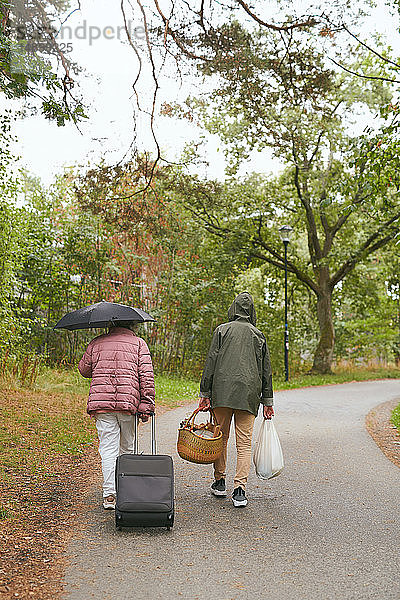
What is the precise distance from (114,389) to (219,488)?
1.57 meters

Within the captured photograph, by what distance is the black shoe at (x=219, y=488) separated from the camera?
699 centimetres

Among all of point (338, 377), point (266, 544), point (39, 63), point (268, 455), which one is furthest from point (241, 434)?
point (338, 377)

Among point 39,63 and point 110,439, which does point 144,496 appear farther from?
point 39,63

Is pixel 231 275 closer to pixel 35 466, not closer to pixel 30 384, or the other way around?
pixel 30 384

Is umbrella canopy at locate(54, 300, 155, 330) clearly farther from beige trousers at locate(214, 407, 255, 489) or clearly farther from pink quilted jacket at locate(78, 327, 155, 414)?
beige trousers at locate(214, 407, 255, 489)

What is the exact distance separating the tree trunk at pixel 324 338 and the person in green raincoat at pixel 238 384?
18.7 meters

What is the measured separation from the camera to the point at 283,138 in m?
16.0

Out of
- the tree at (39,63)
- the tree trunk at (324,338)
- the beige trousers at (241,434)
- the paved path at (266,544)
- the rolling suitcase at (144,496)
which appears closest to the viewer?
the paved path at (266,544)

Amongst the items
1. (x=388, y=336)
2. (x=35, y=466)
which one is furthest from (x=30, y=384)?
(x=388, y=336)

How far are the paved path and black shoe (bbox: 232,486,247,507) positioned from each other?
0.07m

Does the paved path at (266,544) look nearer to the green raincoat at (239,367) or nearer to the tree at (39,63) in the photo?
the green raincoat at (239,367)

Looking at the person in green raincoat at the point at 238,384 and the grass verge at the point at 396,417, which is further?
the grass verge at the point at 396,417

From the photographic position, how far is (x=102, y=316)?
6.67 m

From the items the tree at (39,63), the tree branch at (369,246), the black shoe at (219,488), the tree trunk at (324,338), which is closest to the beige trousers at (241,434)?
the black shoe at (219,488)
